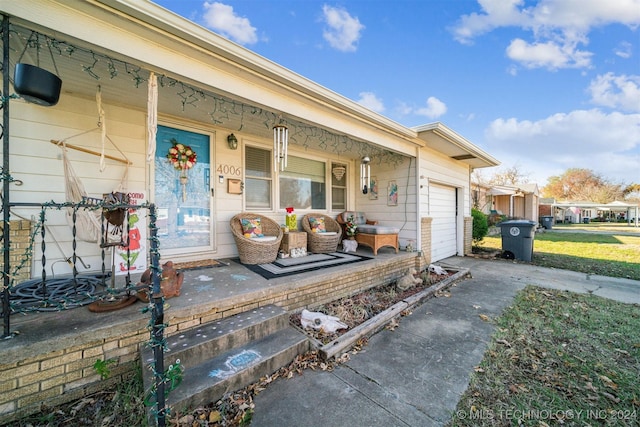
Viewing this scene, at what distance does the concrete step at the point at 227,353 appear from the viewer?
1596 millimetres

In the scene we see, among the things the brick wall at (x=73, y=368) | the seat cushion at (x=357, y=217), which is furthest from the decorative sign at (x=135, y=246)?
the seat cushion at (x=357, y=217)

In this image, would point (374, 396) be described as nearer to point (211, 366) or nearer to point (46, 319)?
point (211, 366)

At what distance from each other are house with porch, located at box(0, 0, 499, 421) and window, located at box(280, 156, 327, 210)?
29 millimetres

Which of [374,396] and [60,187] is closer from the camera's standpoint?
[374,396]

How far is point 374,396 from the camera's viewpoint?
5.65 ft

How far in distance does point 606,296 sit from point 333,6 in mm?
7197

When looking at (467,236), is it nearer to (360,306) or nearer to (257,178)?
(360,306)

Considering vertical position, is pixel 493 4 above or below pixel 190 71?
above

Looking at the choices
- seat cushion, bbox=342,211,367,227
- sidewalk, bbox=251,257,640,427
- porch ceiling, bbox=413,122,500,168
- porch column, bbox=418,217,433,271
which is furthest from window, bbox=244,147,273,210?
porch column, bbox=418,217,433,271

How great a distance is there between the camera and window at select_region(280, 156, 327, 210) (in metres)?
4.98

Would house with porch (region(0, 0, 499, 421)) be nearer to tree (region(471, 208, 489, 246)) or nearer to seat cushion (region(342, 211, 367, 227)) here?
seat cushion (region(342, 211, 367, 227))

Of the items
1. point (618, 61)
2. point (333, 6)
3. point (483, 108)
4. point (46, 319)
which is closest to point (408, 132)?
point (333, 6)

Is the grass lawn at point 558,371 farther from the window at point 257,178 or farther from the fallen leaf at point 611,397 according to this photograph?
the window at point 257,178

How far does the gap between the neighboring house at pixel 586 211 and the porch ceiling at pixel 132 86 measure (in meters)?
24.4
